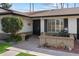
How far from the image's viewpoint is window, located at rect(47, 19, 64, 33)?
57.2 ft

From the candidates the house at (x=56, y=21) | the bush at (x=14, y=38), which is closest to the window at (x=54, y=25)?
the house at (x=56, y=21)

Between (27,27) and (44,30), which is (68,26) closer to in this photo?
(44,30)

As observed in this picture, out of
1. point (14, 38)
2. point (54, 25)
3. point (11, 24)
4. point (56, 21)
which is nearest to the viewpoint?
point (11, 24)

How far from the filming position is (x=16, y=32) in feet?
53.7

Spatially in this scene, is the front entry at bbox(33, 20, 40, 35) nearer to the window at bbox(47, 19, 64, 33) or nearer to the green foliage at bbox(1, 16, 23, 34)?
the window at bbox(47, 19, 64, 33)

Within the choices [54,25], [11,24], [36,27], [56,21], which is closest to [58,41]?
[11,24]

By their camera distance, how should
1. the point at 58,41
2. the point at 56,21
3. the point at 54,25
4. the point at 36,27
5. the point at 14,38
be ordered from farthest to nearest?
1. the point at 36,27
2. the point at 54,25
3. the point at 56,21
4. the point at 14,38
5. the point at 58,41

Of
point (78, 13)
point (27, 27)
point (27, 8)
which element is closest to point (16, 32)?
point (27, 27)

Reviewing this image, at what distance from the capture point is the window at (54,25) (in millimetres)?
17438

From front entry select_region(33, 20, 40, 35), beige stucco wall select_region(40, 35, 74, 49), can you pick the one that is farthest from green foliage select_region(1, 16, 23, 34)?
front entry select_region(33, 20, 40, 35)

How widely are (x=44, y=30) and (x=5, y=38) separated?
13.9 feet

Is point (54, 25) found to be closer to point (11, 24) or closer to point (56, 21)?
point (56, 21)

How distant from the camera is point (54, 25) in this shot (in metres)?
18.0

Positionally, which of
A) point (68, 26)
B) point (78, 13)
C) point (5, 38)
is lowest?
point (5, 38)
